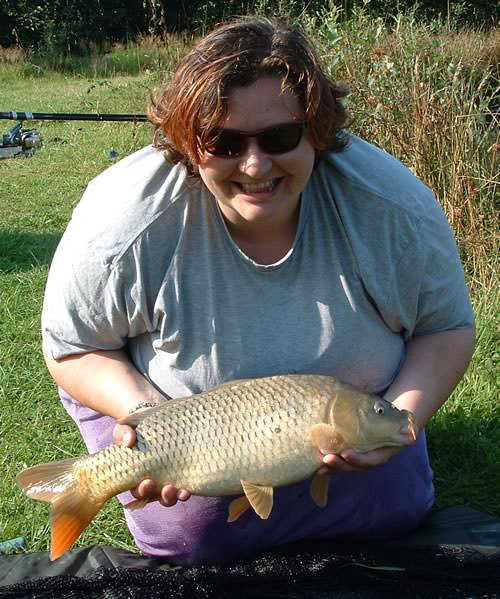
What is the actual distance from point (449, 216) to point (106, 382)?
2183mm

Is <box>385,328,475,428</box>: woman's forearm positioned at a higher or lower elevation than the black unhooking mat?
higher

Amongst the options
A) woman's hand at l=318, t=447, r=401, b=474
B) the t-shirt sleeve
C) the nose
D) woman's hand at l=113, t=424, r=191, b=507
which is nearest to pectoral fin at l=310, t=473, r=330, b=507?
woman's hand at l=318, t=447, r=401, b=474

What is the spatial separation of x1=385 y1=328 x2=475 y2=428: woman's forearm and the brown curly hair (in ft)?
1.82

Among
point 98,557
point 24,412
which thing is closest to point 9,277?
point 24,412

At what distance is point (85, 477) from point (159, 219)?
584mm

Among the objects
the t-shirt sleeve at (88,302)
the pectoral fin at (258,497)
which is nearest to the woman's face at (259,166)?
the t-shirt sleeve at (88,302)

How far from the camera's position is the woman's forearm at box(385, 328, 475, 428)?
1999 mm

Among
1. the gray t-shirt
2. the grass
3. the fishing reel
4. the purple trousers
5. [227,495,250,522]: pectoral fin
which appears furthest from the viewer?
the fishing reel

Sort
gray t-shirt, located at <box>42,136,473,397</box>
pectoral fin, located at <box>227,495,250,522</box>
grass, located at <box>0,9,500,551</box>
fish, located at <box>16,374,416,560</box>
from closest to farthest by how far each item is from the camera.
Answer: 1. fish, located at <box>16,374,416,560</box>
2. pectoral fin, located at <box>227,495,250,522</box>
3. gray t-shirt, located at <box>42,136,473,397</box>
4. grass, located at <box>0,9,500,551</box>

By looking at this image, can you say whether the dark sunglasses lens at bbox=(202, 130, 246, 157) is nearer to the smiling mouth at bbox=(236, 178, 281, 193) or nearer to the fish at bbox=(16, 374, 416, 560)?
the smiling mouth at bbox=(236, 178, 281, 193)

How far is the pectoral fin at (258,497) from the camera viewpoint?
68.5 inches

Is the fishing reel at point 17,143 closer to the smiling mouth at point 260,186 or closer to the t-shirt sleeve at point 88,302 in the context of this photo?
the t-shirt sleeve at point 88,302

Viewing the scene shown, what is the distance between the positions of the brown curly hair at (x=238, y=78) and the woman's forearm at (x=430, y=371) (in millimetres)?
555

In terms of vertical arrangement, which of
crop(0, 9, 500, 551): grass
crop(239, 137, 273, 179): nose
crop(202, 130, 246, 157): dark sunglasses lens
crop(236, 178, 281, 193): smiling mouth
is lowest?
crop(0, 9, 500, 551): grass
